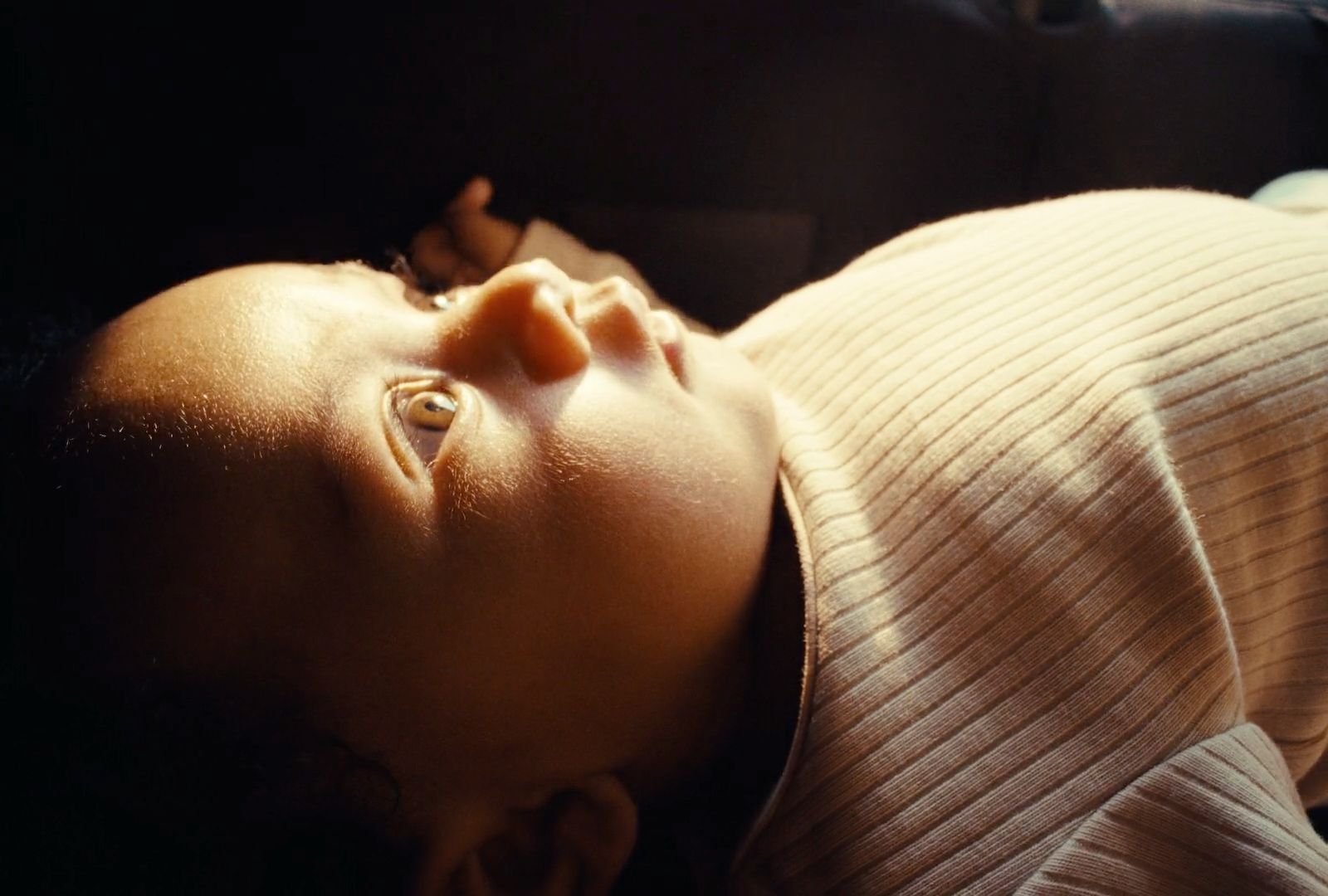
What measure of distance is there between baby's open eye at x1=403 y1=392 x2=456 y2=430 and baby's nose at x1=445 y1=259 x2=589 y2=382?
4 centimetres

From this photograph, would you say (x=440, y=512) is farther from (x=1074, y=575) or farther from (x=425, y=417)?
(x=1074, y=575)

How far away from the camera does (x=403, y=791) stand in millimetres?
612

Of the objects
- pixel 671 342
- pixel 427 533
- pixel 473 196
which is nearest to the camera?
pixel 427 533

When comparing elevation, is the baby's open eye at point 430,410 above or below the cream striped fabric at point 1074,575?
above

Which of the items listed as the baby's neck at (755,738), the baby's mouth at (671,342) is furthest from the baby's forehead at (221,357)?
the baby's neck at (755,738)

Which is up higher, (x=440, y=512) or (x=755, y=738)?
(x=440, y=512)

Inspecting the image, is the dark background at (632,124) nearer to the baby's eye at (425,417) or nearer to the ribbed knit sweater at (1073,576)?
the ribbed knit sweater at (1073,576)

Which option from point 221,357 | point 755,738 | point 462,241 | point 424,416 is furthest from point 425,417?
point 462,241

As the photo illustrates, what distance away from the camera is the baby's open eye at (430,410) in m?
0.60

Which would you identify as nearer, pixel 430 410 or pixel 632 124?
pixel 430 410

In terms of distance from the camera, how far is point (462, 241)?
3.52 ft

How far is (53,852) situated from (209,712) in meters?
0.13

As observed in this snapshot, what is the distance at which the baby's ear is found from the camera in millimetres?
653

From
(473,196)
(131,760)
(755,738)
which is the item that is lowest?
(755,738)
